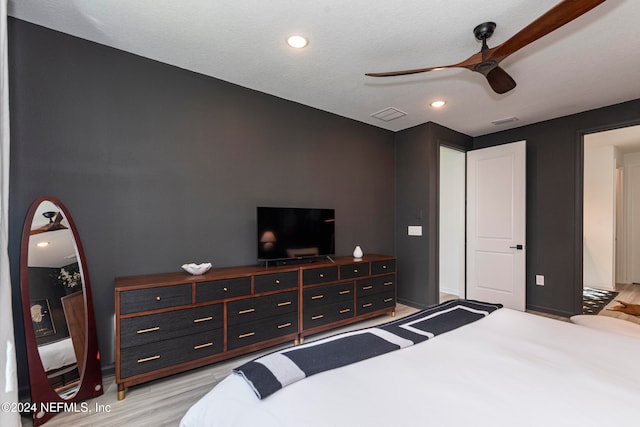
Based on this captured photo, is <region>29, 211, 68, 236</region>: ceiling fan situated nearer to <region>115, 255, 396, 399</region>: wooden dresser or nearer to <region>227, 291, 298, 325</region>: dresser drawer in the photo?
<region>115, 255, 396, 399</region>: wooden dresser

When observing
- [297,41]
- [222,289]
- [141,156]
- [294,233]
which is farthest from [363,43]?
[222,289]

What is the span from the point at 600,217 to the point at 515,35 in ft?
18.0

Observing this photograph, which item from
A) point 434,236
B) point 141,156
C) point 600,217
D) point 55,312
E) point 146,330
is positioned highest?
point 141,156

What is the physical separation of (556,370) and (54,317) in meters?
2.88

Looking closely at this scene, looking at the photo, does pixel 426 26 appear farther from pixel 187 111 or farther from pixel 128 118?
pixel 128 118

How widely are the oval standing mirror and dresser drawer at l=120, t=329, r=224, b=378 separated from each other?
0.99ft

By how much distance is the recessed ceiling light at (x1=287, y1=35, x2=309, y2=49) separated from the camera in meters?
2.18

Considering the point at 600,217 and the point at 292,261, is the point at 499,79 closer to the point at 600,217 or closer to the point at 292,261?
the point at 292,261

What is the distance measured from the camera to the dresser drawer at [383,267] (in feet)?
11.5

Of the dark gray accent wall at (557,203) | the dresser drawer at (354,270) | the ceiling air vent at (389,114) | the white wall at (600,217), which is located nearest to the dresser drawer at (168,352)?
the dresser drawer at (354,270)

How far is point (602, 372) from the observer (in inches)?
48.7

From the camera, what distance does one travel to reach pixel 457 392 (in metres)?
1.08

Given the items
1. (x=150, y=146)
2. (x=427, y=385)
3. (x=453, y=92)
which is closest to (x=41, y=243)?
(x=150, y=146)

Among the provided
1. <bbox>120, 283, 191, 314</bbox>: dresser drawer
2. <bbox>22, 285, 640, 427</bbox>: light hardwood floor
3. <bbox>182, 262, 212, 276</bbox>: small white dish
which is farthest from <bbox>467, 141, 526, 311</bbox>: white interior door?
<bbox>120, 283, 191, 314</bbox>: dresser drawer
